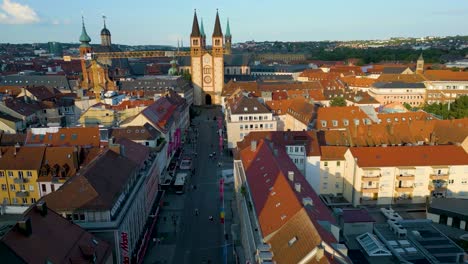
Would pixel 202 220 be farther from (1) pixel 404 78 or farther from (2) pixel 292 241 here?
(1) pixel 404 78

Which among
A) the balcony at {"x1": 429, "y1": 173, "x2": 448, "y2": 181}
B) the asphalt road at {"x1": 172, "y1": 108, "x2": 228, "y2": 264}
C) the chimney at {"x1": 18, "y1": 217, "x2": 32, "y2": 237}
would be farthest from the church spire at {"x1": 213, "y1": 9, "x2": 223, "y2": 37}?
the chimney at {"x1": 18, "y1": 217, "x2": 32, "y2": 237}

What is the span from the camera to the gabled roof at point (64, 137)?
58.4 metres

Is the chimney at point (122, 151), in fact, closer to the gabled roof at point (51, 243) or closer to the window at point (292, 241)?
the gabled roof at point (51, 243)

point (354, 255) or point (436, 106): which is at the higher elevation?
point (436, 106)

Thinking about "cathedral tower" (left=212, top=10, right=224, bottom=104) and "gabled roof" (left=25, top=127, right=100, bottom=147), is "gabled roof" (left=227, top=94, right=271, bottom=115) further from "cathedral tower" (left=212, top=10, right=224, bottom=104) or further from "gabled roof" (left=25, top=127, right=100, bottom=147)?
"cathedral tower" (left=212, top=10, right=224, bottom=104)

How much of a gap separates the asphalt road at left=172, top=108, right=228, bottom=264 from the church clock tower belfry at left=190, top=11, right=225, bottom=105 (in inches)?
2228

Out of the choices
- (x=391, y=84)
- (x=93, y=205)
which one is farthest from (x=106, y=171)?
(x=391, y=84)

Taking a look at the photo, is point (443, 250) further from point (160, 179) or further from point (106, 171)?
point (160, 179)

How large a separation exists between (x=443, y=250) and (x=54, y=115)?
8180cm

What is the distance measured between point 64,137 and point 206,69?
81.4 meters

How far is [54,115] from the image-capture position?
92.2 metres

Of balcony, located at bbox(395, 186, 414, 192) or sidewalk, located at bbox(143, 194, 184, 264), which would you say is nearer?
sidewalk, located at bbox(143, 194, 184, 264)

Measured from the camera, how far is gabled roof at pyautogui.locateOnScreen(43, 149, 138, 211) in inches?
1357

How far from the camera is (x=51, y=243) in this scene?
2752 cm
